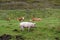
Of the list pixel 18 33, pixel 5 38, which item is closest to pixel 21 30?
pixel 18 33

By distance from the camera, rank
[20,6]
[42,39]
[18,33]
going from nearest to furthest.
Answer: [42,39] → [18,33] → [20,6]

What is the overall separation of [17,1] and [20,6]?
9.52ft

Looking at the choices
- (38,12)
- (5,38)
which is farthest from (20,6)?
(5,38)

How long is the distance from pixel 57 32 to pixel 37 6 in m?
17.6

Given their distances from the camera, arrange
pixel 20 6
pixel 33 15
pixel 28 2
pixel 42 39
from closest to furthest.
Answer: pixel 42 39 < pixel 33 15 < pixel 20 6 < pixel 28 2

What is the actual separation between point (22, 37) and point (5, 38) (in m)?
1.25

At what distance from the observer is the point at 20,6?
1382 inches

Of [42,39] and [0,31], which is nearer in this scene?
[42,39]

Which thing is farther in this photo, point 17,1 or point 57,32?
point 17,1

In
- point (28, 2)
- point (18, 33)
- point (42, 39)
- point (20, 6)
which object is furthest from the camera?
point (28, 2)

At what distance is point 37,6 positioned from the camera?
116 feet

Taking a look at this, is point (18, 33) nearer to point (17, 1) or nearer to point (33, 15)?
point (33, 15)

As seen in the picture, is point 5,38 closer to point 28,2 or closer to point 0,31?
point 0,31

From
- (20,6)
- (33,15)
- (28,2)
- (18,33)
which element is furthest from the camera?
(28,2)
